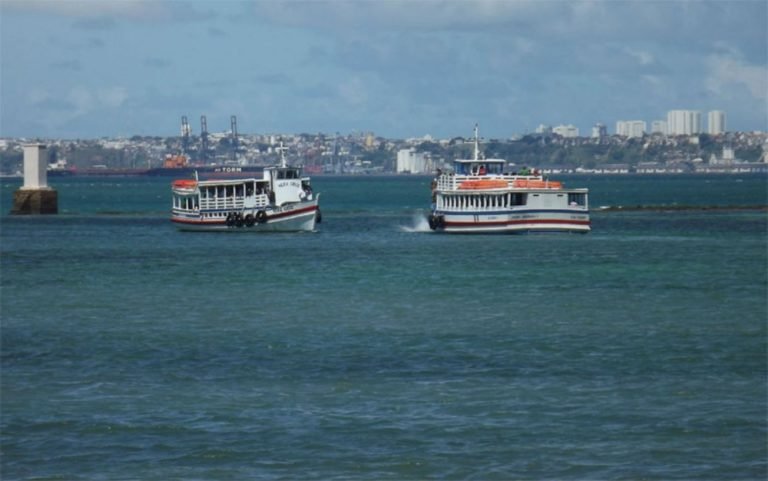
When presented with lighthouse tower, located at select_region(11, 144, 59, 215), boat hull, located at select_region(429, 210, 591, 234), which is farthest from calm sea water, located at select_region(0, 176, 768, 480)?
lighthouse tower, located at select_region(11, 144, 59, 215)

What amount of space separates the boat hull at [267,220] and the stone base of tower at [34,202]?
35.8 m

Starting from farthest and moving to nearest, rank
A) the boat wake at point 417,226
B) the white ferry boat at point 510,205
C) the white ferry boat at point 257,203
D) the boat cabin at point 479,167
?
the boat wake at point 417,226 → the white ferry boat at point 257,203 → the boat cabin at point 479,167 → the white ferry boat at point 510,205

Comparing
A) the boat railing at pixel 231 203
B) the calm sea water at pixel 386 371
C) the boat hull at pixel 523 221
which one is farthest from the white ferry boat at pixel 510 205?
the calm sea water at pixel 386 371

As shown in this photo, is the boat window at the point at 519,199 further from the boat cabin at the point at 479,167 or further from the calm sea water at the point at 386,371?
the calm sea water at the point at 386,371

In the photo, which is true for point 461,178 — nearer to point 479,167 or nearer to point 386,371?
point 479,167

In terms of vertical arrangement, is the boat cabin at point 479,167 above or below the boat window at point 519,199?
above

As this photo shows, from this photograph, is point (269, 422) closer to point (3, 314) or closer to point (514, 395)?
point (514, 395)

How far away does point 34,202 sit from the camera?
439 ft

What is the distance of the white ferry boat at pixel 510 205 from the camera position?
293 feet

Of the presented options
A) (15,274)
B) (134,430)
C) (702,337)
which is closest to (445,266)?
(15,274)

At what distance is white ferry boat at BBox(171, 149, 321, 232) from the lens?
9712 centimetres

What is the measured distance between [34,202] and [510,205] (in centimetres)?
5717

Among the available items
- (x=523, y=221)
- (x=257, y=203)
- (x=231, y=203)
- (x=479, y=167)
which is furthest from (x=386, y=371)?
(x=231, y=203)

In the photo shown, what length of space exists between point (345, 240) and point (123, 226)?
28940mm
